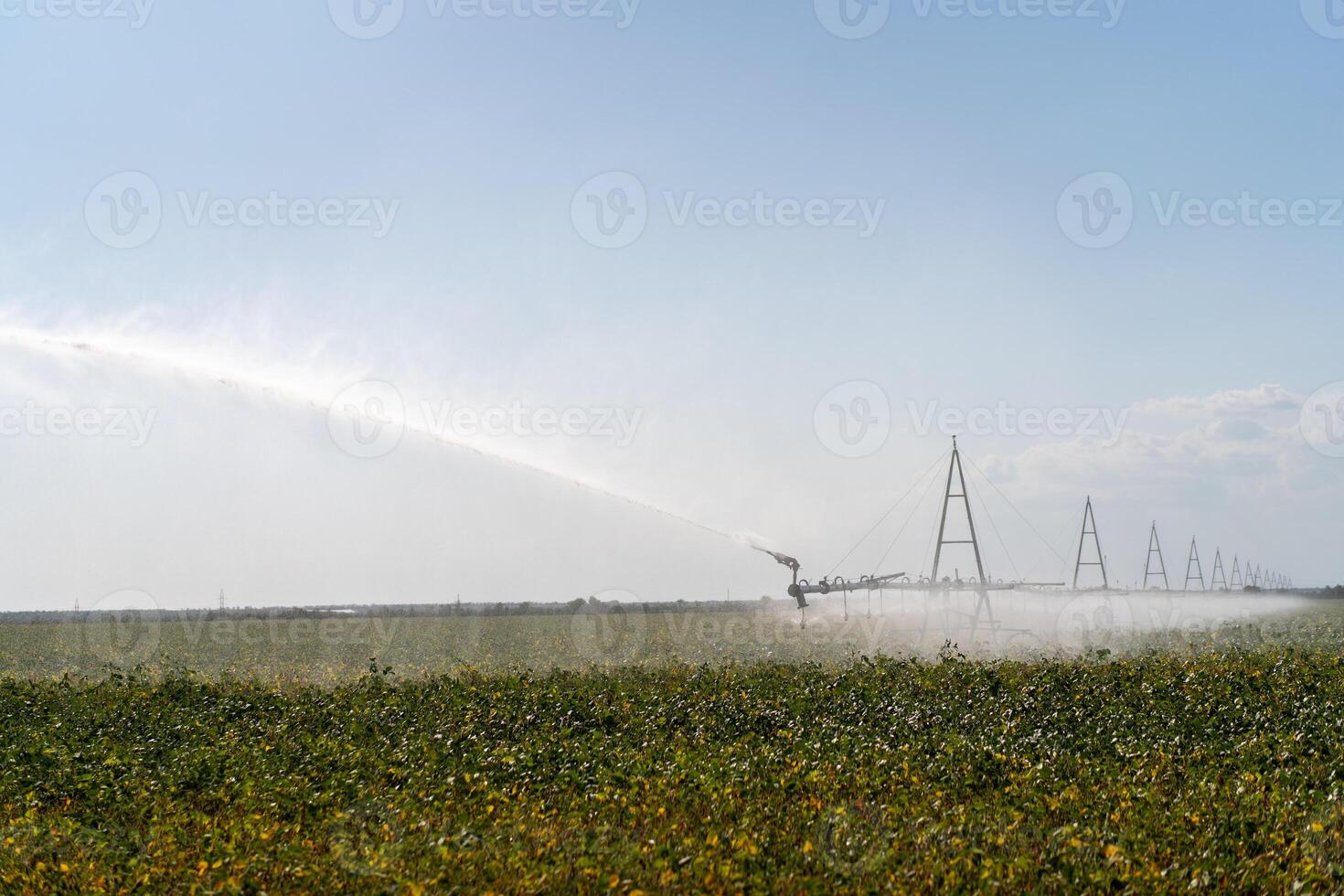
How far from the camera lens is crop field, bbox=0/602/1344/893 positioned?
12.2 metres

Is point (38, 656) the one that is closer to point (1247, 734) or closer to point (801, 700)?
point (801, 700)

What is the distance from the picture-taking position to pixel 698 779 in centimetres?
1725

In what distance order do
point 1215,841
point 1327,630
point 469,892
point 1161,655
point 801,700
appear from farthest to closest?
1. point 1327,630
2. point 1161,655
3. point 801,700
4. point 1215,841
5. point 469,892

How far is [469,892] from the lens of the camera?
11.2 meters

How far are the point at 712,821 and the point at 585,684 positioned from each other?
12.2m

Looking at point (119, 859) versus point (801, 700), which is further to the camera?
point (801, 700)

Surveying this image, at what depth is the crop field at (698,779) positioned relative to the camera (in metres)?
12.2

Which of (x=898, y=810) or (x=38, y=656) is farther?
(x=38, y=656)

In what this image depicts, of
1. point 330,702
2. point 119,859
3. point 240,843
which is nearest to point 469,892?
point 240,843

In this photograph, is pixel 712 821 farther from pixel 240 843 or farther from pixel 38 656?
pixel 38 656

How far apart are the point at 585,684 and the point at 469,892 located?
Answer: 1558 cm

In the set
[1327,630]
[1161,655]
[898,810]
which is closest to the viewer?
[898,810]

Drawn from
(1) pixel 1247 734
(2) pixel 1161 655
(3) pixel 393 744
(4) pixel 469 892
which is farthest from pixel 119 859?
(2) pixel 1161 655

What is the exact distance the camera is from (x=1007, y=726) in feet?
68.5
